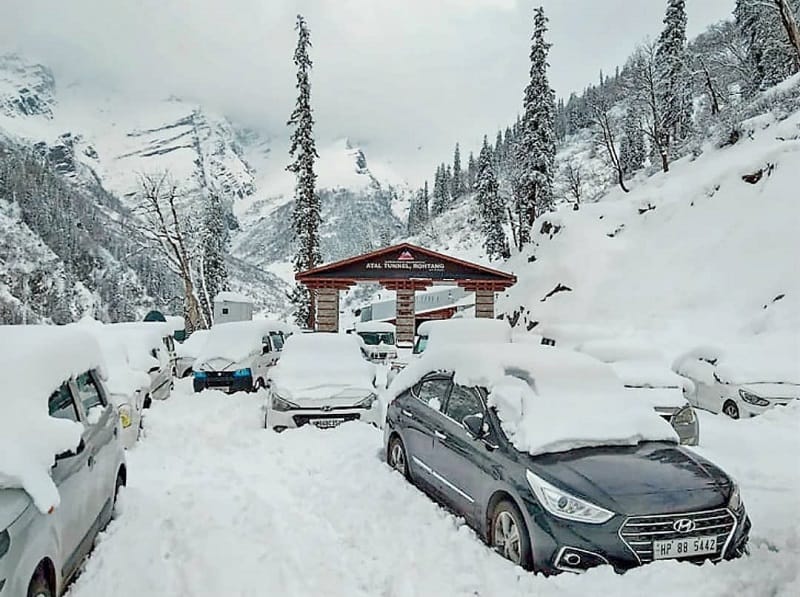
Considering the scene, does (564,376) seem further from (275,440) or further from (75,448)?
(275,440)

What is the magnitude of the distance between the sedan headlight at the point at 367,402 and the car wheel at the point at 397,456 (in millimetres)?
2089

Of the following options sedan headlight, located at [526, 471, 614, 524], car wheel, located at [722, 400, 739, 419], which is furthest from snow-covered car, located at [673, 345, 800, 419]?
sedan headlight, located at [526, 471, 614, 524]

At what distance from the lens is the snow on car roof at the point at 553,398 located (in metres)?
5.01

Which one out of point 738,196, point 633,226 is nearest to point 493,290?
point 633,226

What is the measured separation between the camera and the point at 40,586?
3.28 meters

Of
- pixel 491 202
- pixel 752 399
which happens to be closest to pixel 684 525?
pixel 752 399

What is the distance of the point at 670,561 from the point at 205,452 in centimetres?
659

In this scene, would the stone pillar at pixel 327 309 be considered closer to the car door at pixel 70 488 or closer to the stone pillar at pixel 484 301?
the stone pillar at pixel 484 301

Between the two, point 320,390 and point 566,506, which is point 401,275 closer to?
point 320,390

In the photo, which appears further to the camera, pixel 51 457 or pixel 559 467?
pixel 559 467

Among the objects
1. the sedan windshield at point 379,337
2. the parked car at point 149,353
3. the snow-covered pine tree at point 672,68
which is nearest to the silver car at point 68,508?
the parked car at point 149,353

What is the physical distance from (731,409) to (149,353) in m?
11.0

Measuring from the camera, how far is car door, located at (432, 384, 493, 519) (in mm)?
5203

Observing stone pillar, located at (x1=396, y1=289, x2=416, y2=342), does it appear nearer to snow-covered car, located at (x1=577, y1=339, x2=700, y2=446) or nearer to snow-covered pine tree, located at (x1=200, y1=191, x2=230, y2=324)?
snow-covered car, located at (x1=577, y1=339, x2=700, y2=446)
